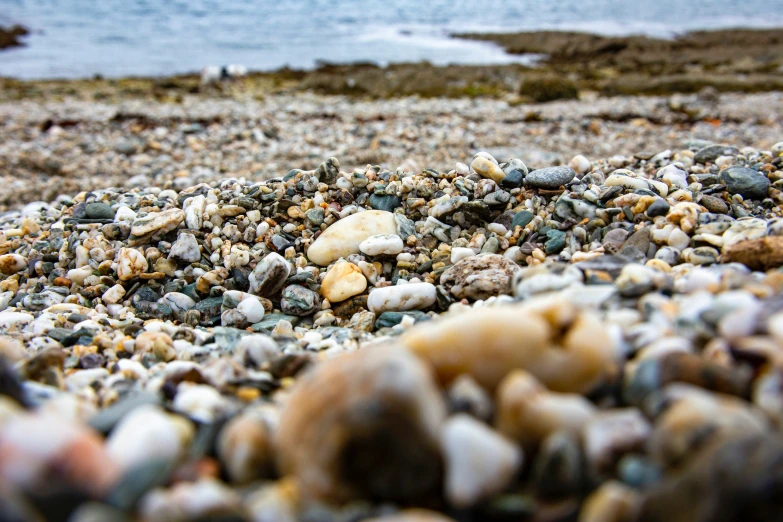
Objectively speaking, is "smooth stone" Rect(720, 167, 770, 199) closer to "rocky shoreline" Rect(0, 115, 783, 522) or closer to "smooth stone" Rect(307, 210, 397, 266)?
"rocky shoreline" Rect(0, 115, 783, 522)

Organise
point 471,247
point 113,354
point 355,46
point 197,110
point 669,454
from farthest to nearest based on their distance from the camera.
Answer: point 355,46, point 197,110, point 471,247, point 113,354, point 669,454

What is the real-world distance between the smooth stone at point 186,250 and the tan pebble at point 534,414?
8.35ft

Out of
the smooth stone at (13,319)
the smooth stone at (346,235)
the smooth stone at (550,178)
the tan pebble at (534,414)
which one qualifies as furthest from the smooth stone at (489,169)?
the smooth stone at (13,319)

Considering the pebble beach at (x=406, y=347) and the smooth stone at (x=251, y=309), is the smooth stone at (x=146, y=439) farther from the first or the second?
the smooth stone at (x=251, y=309)

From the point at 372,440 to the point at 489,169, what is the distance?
8.50ft

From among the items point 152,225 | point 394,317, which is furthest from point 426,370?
point 152,225

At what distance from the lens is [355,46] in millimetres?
26281

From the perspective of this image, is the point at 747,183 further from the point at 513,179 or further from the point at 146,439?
the point at 146,439

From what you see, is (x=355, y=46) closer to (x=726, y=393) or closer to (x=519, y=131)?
(x=519, y=131)

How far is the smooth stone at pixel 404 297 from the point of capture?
2.86m

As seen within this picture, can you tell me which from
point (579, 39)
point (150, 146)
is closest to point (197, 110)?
point (150, 146)

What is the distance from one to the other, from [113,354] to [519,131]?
8851 mm

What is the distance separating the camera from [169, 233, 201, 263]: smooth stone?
130 inches

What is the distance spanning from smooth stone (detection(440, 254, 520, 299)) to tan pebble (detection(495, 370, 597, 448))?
1.47 m
